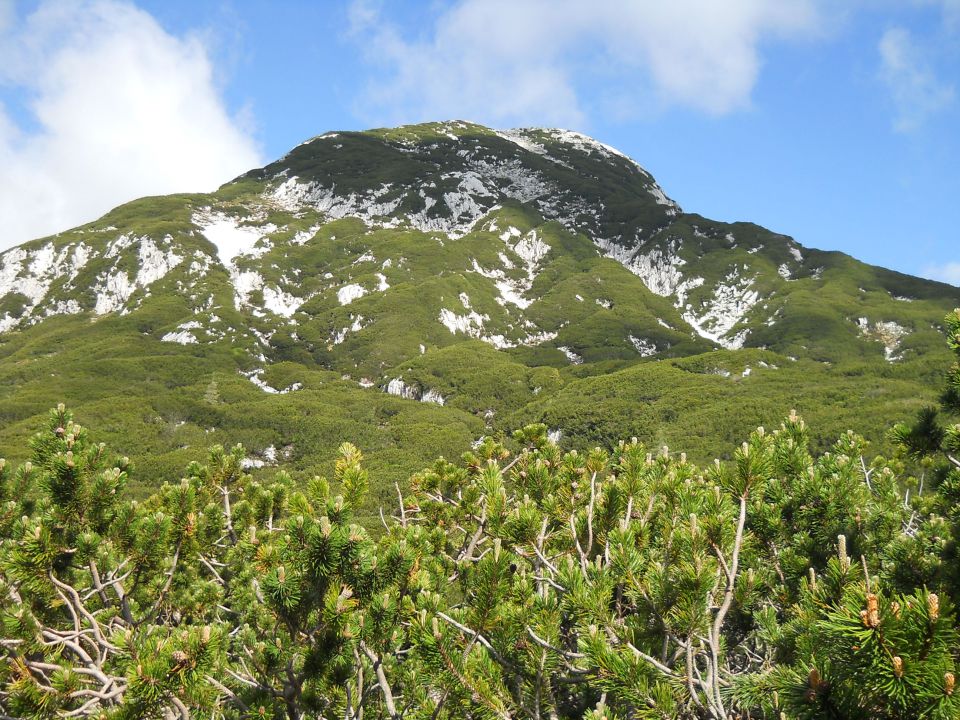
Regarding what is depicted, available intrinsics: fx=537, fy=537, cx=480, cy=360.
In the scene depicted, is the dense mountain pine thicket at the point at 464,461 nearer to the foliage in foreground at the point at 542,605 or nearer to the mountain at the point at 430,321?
the foliage in foreground at the point at 542,605

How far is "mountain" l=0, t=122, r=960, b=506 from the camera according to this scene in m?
72.7

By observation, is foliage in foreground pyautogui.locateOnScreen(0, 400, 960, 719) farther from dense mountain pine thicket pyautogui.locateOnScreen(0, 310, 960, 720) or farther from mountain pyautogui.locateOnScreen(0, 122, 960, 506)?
mountain pyautogui.locateOnScreen(0, 122, 960, 506)

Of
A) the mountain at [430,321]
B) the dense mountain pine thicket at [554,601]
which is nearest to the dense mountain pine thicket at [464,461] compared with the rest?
the dense mountain pine thicket at [554,601]

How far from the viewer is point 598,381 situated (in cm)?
8788

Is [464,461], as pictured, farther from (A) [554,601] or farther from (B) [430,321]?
(B) [430,321]

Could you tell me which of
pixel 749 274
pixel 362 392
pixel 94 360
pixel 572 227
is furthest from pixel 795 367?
pixel 94 360

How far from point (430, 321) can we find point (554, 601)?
113m

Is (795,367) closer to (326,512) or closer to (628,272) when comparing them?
(628,272)

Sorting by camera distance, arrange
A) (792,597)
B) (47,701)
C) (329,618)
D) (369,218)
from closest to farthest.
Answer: (329,618) < (47,701) < (792,597) < (369,218)

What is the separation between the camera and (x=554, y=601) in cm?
297

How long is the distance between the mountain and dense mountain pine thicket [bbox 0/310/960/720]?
55146mm

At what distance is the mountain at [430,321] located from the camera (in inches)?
2862

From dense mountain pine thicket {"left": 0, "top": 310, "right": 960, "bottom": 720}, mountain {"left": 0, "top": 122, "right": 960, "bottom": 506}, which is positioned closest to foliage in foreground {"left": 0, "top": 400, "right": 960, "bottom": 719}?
dense mountain pine thicket {"left": 0, "top": 310, "right": 960, "bottom": 720}

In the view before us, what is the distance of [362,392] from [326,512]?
8847 cm
